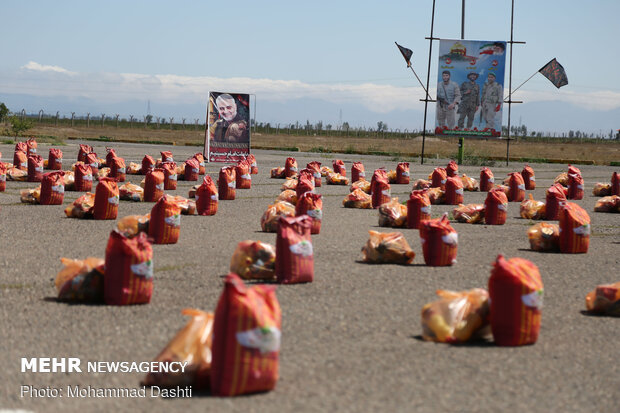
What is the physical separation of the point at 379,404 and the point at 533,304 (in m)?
2.05

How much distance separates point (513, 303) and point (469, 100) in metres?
32.6

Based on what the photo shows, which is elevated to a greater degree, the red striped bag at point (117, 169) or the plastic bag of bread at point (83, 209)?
the red striped bag at point (117, 169)

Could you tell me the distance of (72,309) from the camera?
24.7 feet

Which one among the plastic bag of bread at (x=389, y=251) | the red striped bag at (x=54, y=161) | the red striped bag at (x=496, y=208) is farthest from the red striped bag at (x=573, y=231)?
the red striped bag at (x=54, y=161)

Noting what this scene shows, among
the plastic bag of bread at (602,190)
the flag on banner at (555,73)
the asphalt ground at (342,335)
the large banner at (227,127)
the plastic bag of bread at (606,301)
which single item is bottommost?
the asphalt ground at (342,335)

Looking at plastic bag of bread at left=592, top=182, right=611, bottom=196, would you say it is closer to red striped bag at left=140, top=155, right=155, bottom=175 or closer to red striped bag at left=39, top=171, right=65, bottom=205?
red striped bag at left=140, top=155, right=155, bottom=175

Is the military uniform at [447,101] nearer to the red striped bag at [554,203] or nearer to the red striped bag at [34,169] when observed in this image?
the red striped bag at [34,169]

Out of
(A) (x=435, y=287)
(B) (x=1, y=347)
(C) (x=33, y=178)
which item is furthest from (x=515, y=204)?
(B) (x=1, y=347)

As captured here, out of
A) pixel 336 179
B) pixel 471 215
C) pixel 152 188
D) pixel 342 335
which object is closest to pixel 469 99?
pixel 336 179

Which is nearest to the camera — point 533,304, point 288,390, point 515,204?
point 288,390

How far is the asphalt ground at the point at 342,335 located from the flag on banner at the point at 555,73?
28.2m

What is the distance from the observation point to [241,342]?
5086mm

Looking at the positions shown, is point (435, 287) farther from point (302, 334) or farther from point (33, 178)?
point (33, 178)

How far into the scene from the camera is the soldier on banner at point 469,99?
37.9 metres
